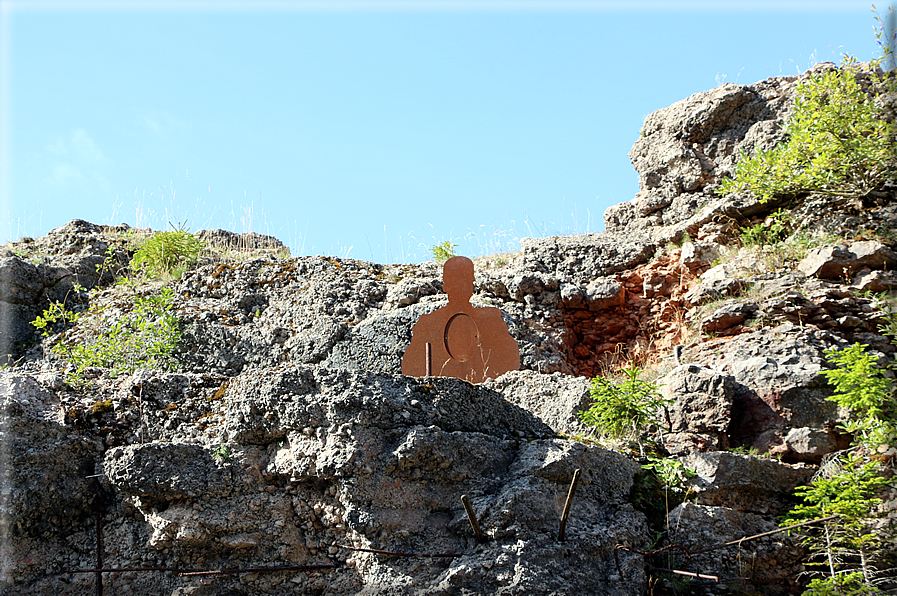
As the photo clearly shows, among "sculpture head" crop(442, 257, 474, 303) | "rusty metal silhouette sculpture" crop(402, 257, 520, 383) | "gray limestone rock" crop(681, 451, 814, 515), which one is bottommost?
"gray limestone rock" crop(681, 451, 814, 515)

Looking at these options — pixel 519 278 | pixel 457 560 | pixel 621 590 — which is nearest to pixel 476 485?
pixel 457 560

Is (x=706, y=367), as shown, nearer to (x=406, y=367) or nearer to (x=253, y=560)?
(x=406, y=367)

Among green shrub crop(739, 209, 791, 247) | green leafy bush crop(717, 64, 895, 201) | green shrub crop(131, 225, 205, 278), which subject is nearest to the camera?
green leafy bush crop(717, 64, 895, 201)

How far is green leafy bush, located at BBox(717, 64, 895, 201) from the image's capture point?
23.3ft

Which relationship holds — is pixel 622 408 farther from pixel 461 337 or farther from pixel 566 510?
pixel 461 337

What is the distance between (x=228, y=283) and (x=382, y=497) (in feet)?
17.8

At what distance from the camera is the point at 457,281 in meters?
6.08

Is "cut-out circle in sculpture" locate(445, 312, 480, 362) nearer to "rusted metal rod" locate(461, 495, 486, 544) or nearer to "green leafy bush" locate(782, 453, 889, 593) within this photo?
"rusted metal rod" locate(461, 495, 486, 544)

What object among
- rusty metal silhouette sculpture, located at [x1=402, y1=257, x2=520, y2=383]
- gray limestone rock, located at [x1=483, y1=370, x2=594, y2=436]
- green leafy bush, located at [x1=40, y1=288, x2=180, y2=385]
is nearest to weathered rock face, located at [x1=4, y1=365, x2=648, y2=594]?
gray limestone rock, located at [x1=483, y1=370, x2=594, y2=436]

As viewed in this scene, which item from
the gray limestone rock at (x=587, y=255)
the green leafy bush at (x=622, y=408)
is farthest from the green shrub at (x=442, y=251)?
the green leafy bush at (x=622, y=408)

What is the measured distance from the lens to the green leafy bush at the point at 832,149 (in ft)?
23.3

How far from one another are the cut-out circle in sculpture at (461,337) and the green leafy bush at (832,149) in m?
3.97

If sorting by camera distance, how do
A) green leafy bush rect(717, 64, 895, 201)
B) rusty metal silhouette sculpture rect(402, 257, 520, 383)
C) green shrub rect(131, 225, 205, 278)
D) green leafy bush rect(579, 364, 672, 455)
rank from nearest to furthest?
green leafy bush rect(579, 364, 672, 455) → rusty metal silhouette sculpture rect(402, 257, 520, 383) → green leafy bush rect(717, 64, 895, 201) → green shrub rect(131, 225, 205, 278)

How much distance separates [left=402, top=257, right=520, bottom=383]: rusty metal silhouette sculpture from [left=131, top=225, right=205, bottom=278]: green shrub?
483 cm
